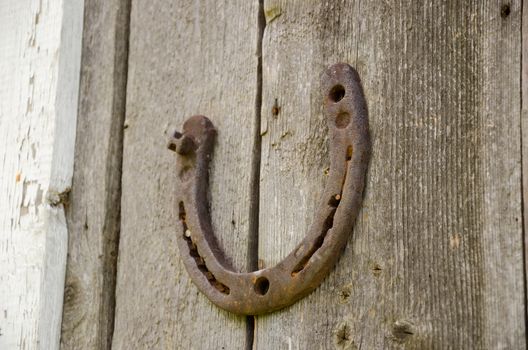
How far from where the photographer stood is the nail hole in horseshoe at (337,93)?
1.03 m

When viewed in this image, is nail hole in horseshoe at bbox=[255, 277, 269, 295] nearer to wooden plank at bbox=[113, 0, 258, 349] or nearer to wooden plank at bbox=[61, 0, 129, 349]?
wooden plank at bbox=[113, 0, 258, 349]

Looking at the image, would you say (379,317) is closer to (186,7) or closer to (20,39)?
(186,7)

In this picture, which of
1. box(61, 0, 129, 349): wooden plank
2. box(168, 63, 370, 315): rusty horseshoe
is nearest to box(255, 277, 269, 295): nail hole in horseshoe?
box(168, 63, 370, 315): rusty horseshoe

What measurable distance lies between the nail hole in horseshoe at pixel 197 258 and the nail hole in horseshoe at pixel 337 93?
0.97ft

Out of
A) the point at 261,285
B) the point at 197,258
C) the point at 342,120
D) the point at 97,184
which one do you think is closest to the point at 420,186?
the point at 342,120

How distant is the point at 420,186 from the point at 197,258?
37cm

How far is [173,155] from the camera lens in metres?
1.24

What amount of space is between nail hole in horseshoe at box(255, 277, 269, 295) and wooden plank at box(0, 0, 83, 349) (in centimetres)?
42

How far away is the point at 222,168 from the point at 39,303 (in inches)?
15.3

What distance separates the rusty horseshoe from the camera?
985mm

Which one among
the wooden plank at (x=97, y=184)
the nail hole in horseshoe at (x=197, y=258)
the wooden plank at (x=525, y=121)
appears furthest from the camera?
the wooden plank at (x=97, y=184)

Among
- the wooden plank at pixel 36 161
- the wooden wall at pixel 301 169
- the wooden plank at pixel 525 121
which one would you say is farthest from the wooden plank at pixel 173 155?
the wooden plank at pixel 525 121

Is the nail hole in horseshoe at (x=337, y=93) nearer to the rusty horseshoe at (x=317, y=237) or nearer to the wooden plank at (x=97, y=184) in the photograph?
the rusty horseshoe at (x=317, y=237)

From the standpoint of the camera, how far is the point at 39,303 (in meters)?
1.28
